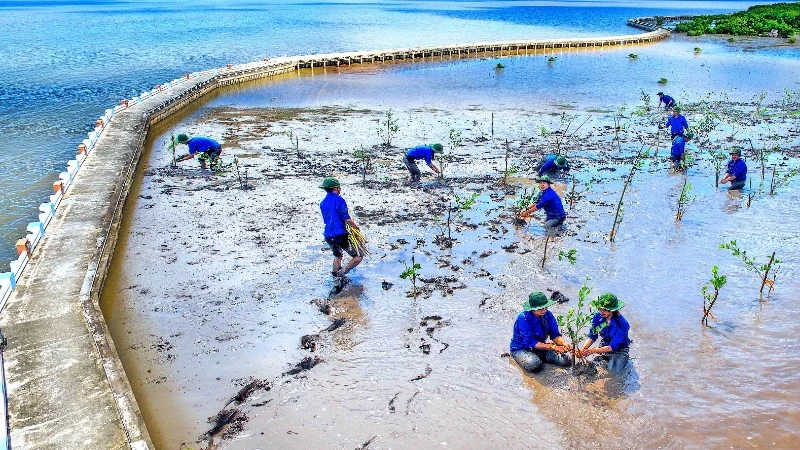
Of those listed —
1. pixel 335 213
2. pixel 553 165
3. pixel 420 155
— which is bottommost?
pixel 553 165

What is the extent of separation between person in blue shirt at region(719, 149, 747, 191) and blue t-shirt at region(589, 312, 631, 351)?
8278 millimetres

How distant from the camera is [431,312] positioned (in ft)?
29.8

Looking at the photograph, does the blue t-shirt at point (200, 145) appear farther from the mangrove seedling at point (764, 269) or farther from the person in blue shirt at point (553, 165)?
the mangrove seedling at point (764, 269)

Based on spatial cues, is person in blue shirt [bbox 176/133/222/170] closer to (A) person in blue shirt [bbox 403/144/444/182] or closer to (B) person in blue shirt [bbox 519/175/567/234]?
(A) person in blue shirt [bbox 403/144/444/182]

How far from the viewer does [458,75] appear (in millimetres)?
35469

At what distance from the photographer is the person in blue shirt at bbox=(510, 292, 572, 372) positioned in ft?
24.8

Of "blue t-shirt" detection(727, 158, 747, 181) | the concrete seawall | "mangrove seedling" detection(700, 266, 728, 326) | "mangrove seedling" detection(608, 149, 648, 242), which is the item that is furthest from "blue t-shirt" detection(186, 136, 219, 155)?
"blue t-shirt" detection(727, 158, 747, 181)

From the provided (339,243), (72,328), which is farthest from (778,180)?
(72,328)

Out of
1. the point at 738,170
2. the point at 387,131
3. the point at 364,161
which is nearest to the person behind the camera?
the point at 738,170

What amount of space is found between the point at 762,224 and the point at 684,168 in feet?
11.5

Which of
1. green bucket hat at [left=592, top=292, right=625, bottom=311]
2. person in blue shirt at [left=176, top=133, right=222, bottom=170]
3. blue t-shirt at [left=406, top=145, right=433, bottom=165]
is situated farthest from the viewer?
person in blue shirt at [left=176, top=133, right=222, bottom=170]

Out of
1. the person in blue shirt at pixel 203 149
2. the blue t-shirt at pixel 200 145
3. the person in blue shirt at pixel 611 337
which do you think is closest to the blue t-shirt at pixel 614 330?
the person in blue shirt at pixel 611 337

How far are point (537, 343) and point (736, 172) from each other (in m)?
8.83

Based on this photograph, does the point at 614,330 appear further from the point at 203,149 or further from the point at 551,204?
the point at 203,149
